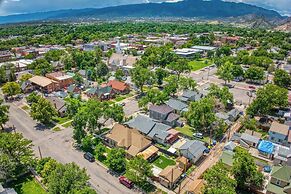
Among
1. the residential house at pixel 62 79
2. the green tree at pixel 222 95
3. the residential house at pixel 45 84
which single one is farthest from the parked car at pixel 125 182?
A: the residential house at pixel 62 79

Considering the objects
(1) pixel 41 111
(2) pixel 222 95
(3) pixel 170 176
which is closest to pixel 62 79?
(1) pixel 41 111

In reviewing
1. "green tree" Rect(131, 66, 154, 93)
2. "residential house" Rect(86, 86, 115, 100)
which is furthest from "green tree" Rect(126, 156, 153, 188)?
"green tree" Rect(131, 66, 154, 93)

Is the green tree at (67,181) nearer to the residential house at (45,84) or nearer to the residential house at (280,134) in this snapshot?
the residential house at (280,134)

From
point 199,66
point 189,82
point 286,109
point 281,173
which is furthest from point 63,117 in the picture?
point 199,66

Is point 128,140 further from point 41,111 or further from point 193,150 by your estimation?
point 41,111

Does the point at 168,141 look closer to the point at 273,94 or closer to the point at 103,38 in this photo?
the point at 273,94
